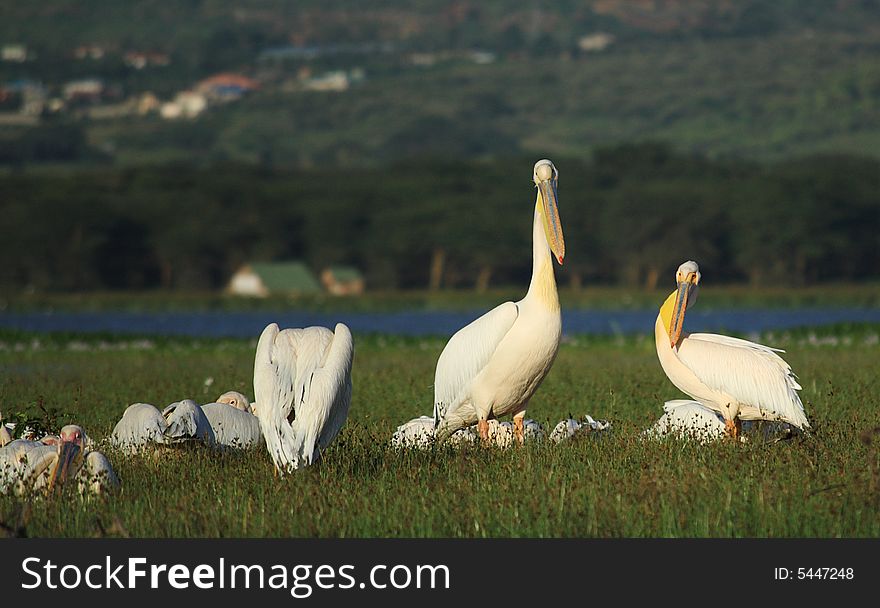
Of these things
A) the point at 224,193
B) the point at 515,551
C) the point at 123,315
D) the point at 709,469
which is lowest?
the point at 515,551

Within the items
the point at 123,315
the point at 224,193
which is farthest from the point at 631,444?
the point at 224,193

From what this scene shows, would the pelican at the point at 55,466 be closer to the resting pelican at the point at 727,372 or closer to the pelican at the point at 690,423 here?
the pelican at the point at 690,423

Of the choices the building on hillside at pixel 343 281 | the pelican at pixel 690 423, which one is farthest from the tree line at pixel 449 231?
the pelican at pixel 690 423

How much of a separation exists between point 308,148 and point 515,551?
153 m

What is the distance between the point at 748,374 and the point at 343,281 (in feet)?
228

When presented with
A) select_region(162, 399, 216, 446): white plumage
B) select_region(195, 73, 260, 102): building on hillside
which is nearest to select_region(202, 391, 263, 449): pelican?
select_region(162, 399, 216, 446): white plumage

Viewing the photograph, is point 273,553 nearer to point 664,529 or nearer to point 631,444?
point 664,529

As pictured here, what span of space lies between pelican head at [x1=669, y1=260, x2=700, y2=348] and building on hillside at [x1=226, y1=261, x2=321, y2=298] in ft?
203

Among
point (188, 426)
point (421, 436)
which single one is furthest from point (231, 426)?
point (421, 436)

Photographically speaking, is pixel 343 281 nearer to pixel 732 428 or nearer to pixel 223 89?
pixel 732 428

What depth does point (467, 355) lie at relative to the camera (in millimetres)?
10711

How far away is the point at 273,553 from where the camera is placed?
7535mm

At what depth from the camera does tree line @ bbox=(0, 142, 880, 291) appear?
78.2 meters

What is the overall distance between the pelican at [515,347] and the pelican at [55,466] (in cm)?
265
